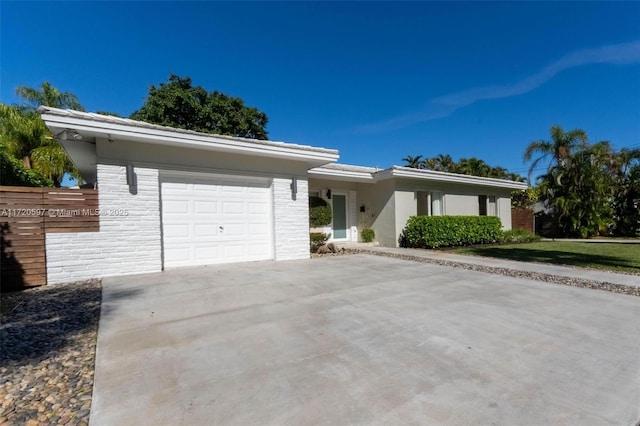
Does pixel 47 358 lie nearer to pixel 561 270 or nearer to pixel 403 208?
pixel 561 270

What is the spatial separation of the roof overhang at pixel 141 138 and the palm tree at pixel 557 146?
52.3 ft

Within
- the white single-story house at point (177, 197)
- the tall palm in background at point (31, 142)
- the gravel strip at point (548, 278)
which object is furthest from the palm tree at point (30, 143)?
the gravel strip at point (548, 278)

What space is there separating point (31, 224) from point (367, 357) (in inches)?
272

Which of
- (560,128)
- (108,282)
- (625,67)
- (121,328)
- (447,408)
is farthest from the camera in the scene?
(560,128)

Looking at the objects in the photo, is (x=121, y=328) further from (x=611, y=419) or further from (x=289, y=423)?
(x=611, y=419)

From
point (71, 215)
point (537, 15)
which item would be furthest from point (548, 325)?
point (537, 15)

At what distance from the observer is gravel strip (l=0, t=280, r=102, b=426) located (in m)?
2.10

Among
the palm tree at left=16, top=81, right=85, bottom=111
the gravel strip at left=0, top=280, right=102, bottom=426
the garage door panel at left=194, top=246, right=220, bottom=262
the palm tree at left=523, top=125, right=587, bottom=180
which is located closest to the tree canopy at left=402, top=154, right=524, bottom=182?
the palm tree at left=523, top=125, right=587, bottom=180

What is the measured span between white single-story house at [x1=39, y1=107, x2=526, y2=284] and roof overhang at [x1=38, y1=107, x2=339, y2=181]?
0.02m

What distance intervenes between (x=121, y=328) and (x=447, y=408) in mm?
3602

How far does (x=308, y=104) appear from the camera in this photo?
20031mm

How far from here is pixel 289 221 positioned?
356 inches

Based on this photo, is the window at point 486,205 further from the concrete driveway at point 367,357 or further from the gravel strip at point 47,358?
the gravel strip at point 47,358

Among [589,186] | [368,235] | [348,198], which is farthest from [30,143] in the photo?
[589,186]
